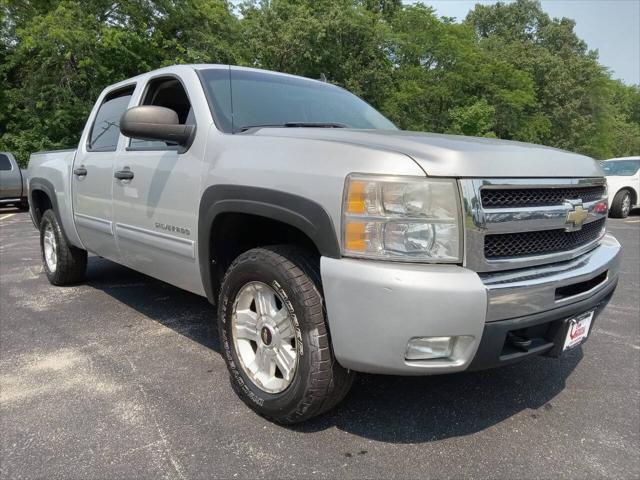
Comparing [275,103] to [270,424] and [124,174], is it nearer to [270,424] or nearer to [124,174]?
[124,174]

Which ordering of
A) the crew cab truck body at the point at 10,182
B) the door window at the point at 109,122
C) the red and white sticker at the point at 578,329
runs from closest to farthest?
the red and white sticker at the point at 578,329
the door window at the point at 109,122
the crew cab truck body at the point at 10,182

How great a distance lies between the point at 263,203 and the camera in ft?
7.50

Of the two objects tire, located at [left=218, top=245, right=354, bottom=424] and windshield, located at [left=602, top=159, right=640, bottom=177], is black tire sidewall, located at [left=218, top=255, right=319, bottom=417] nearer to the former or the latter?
tire, located at [left=218, top=245, right=354, bottom=424]

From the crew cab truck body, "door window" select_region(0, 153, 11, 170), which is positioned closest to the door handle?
the crew cab truck body

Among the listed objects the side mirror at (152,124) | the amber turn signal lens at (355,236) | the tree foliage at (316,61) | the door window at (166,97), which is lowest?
the amber turn signal lens at (355,236)

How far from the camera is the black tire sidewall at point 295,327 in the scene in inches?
85.0

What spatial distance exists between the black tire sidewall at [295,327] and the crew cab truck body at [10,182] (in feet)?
42.5

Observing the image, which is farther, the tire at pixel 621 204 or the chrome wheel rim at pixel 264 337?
the tire at pixel 621 204

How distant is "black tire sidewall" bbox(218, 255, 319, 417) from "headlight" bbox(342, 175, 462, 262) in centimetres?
45

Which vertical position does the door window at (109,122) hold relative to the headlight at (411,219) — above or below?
above

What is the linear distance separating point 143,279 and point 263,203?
3457 millimetres

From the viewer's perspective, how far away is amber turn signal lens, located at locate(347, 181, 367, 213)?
1.95m

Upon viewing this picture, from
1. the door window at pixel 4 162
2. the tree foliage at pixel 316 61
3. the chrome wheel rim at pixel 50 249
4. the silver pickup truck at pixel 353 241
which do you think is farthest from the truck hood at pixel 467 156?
the door window at pixel 4 162

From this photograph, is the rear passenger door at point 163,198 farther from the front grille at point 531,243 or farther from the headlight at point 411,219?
the front grille at point 531,243
